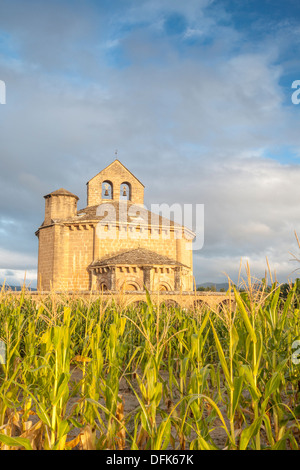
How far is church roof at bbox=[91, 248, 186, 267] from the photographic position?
2528cm

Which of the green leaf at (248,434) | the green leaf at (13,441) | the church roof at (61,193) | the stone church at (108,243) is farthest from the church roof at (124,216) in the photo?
the green leaf at (248,434)

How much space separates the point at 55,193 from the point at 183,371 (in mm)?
27231

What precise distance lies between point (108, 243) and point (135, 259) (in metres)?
3.20

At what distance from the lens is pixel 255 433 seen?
7.95 ft

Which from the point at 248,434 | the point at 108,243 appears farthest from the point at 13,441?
the point at 108,243

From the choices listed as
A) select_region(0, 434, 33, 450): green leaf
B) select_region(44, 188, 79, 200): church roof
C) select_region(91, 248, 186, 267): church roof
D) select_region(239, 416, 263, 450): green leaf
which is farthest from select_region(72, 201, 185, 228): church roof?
select_region(239, 416, 263, 450): green leaf

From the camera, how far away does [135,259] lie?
25750mm

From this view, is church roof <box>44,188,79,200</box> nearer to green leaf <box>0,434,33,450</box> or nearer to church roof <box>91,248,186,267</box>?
church roof <box>91,248,186,267</box>

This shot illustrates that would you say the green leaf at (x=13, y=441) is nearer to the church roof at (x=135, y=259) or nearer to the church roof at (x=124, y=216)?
the church roof at (x=135, y=259)

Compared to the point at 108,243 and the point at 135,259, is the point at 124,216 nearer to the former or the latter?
the point at 108,243

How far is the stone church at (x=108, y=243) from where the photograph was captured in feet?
84.2
